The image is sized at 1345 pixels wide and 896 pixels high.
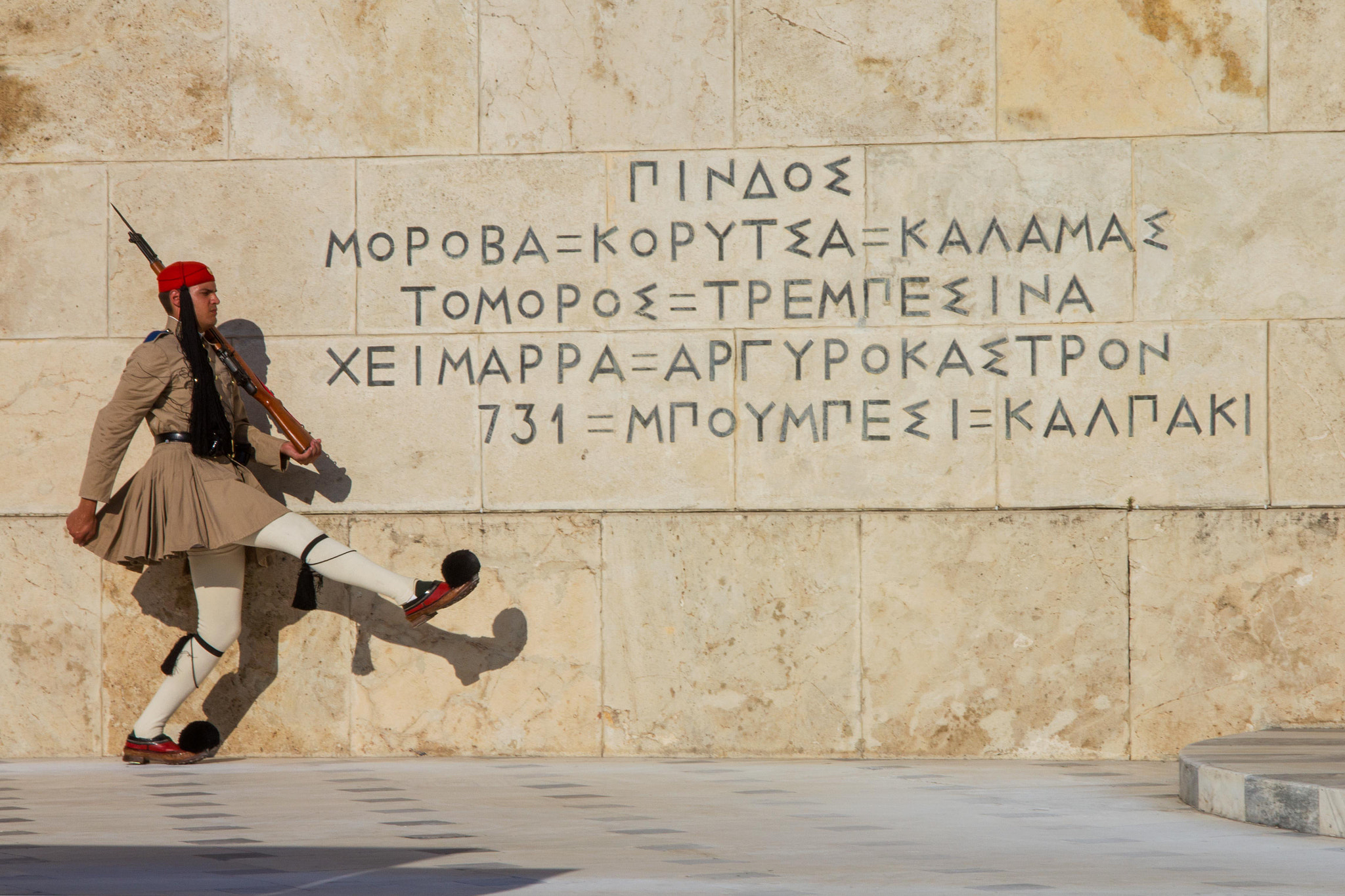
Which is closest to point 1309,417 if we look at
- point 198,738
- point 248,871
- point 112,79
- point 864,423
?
point 864,423

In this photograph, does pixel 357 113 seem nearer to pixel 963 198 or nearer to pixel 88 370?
pixel 88 370

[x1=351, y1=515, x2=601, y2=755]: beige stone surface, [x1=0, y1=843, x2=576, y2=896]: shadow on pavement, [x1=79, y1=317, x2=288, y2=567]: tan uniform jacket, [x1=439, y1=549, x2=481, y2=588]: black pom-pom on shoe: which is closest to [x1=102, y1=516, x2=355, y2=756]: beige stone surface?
[x1=351, y1=515, x2=601, y2=755]: beige stone surface

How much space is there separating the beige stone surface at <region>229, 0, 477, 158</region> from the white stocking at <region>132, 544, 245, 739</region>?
1965 mm

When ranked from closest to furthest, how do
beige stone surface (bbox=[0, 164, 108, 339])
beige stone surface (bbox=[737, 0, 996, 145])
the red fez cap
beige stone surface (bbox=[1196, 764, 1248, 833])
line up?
1. beige stone surface (bbox=[1196, 764, 1248, 833])
2. the red fez cap
3. beige stone surface (bbox=[737, 0, 996, 145])
4. beige stone surface (bbox=[0, 164, 108, 339])

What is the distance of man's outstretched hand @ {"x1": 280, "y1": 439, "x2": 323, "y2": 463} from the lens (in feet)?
24.5

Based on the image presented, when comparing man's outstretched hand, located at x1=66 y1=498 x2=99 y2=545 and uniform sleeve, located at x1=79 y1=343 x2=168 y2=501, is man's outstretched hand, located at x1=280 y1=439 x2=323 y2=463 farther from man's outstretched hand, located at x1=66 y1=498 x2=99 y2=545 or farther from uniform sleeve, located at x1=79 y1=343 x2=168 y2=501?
man's outstretched hand, located at x1=66 y1=498 x2=99 y2=545

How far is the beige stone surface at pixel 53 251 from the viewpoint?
7.90 m

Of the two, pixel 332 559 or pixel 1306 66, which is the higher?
pixel 1306 66

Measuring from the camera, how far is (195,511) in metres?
7.18

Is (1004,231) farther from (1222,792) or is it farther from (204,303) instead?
(204,303)

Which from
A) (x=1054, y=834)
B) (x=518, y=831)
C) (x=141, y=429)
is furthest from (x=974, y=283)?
(x=141, y=429)

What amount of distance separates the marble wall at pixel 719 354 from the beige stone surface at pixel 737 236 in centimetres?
2

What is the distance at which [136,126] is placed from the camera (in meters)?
7.90

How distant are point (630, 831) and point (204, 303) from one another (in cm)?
336
